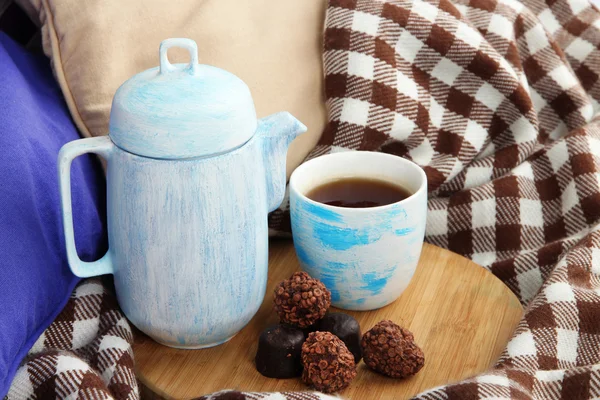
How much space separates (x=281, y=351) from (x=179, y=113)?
0.70ft

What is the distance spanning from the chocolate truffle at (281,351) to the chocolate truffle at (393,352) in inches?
2.4

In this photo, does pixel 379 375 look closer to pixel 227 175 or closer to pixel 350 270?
pixel 350 270

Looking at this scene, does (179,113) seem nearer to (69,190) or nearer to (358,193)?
(69,190)

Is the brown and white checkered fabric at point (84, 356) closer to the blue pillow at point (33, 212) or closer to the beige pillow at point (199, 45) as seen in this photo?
the blue pillow at point (33, 212)

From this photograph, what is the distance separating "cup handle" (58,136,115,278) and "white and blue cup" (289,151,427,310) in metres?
0.18

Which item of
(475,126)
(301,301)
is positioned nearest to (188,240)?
(301,301)

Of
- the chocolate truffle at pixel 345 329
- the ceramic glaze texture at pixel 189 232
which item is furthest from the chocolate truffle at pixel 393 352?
the ceramic glaze texture at pixel 189 232

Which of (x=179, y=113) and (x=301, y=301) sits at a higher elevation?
(x=179, y=113)

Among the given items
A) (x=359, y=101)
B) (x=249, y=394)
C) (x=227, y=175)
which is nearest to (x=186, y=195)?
(x=227, y=175)

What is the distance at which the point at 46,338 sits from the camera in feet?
1.95

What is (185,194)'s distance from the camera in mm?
528

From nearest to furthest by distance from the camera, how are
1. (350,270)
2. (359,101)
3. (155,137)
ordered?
(155,137)
(350,270)
(359,101)

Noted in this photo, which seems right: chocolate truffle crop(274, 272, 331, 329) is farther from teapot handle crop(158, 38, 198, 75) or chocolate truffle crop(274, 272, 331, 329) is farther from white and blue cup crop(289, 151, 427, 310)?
teapot handle crop(158, 38, 198, 75)

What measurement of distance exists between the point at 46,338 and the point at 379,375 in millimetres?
291
